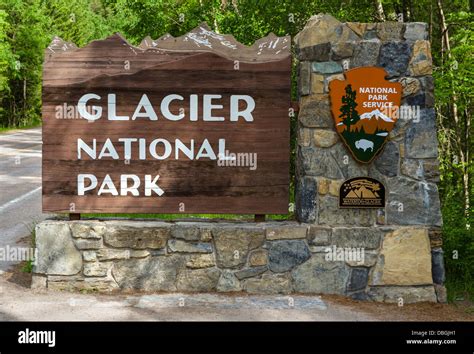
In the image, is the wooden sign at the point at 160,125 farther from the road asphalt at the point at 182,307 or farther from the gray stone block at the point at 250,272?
the road asphalt at the point at 182,307

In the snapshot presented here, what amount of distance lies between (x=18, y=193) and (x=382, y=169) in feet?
29.1

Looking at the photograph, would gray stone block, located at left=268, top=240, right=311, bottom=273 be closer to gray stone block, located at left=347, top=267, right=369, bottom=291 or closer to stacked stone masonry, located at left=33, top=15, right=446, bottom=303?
stacked stone masonry, located at left=33, top=15, right=446, bottom=303

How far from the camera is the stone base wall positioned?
646 centimetres

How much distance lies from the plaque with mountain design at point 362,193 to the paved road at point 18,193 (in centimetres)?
412

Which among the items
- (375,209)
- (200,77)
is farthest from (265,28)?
(375,209)

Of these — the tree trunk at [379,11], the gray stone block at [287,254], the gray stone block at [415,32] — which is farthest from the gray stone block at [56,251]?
the tree trunk at [379,11]

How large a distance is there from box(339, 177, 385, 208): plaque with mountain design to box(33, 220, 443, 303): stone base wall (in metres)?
0.26

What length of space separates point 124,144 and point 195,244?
4.31ft

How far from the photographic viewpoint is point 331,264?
648 centimetres

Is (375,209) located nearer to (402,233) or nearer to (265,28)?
(402,233)

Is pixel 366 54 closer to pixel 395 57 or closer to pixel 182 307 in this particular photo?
pixel 395 57

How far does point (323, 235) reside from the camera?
21.2ft

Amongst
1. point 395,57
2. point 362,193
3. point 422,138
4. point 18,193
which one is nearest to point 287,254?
point 362,193

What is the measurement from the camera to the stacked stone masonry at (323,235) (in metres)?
6.47
